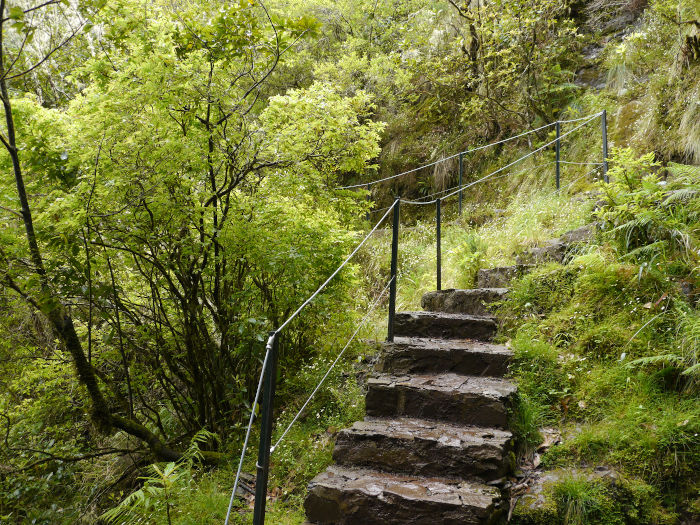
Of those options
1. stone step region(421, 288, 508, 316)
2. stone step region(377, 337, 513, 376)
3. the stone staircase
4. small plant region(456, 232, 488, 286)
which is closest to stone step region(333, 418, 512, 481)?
the stone staircase

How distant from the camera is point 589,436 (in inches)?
111

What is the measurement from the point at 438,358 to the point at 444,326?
52 cm

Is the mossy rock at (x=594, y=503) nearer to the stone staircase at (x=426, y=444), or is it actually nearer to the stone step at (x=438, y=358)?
the stone staircase at (x=426, y=444)

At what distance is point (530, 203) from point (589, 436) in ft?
14.0

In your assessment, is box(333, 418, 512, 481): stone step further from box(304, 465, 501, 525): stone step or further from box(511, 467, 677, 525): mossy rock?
box(511, 467, 677, 525): mossy rock

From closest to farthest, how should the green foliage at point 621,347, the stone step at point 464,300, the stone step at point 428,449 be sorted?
the green foliage at point 621,347, the stone step at point 428,449, the stone step at point 464,300

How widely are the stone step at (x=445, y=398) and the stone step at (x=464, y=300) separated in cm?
106

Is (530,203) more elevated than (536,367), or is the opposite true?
(530,203)

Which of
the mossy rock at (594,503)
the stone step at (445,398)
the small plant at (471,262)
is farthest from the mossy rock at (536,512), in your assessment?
the small plant at (471,262)

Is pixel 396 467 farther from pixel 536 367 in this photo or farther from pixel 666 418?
pixel 666 418

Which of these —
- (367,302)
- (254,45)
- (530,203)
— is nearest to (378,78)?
(530,203)

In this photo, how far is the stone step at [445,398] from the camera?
3100mm

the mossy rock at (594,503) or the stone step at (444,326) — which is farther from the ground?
the stone step at (444,326)

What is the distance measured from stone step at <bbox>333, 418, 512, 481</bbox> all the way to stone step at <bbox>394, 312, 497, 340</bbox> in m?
1.16
